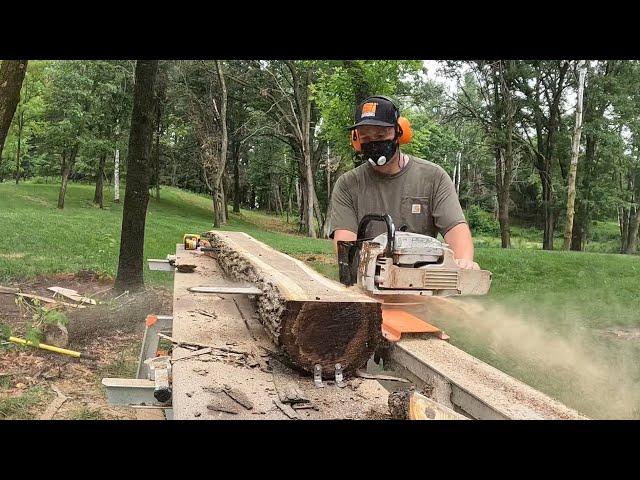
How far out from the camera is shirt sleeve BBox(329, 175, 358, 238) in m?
2.90

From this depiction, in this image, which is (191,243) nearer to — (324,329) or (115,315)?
(115,315)

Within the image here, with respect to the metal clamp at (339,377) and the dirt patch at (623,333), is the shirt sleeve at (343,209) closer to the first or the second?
the metal clamp at (339,377)

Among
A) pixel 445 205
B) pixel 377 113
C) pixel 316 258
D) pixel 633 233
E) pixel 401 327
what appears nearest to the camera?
pixel 401 327

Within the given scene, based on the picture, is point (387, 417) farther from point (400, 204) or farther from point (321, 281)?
point (400, 204)

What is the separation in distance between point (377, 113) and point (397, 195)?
18.9 inches

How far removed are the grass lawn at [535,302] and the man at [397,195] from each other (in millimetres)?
492

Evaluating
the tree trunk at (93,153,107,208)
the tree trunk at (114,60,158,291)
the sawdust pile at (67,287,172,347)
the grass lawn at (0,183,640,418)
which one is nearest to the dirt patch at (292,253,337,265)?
the grass lawn at (0,183,640,418)

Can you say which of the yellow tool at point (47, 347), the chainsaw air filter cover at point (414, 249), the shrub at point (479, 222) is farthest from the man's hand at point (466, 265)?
the shrub at point (479, 222)

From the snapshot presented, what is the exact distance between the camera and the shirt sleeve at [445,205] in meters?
2.77

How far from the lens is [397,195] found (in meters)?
2.83

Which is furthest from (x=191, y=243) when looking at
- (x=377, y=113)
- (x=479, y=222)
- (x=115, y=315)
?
(x=479, y=222)

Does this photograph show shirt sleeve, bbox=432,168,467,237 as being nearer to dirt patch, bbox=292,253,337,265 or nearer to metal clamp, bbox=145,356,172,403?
metal clamp, bbox=145,356,172,403
